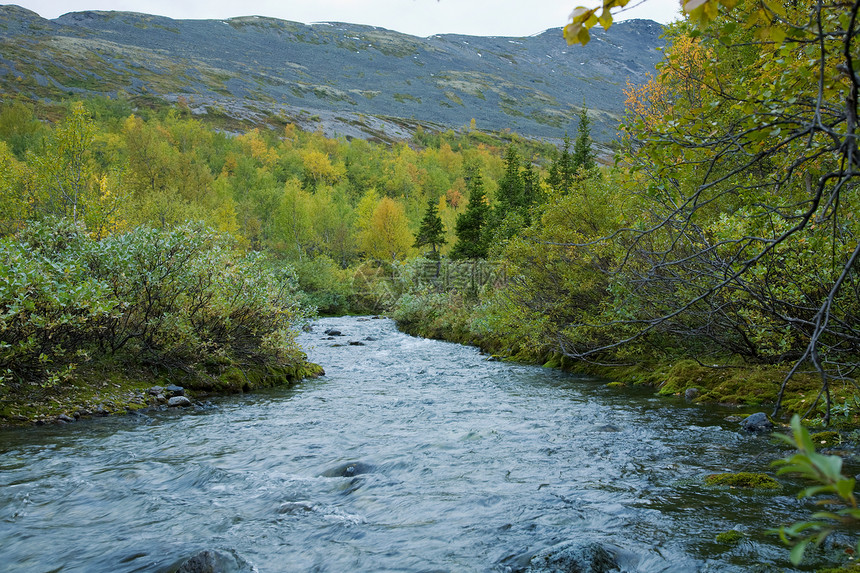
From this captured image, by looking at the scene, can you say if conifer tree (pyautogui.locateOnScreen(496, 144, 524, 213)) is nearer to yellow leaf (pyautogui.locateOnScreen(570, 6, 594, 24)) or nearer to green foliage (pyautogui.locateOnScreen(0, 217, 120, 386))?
green foliage (pyautogui.locateOnScreen(0, 217, 120, 386))

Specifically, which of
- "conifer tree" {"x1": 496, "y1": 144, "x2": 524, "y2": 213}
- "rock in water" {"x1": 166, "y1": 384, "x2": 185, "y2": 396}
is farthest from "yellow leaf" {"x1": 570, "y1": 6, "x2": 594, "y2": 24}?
"conifer tree" {"x1": 496, "y1": 144, "x2": 524, "y2": 213}

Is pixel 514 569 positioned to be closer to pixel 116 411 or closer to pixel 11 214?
pixel 116 411

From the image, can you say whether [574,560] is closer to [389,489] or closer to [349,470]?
[389,489]

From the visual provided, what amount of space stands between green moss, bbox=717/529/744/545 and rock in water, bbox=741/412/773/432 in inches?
177

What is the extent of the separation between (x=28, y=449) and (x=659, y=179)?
32.2 ft

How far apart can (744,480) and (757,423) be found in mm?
3044

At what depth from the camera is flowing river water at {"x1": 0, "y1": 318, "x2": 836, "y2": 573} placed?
5.26 m

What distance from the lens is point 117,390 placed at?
39.6 feet

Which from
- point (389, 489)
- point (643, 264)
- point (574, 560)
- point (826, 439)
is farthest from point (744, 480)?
point (643, 264)

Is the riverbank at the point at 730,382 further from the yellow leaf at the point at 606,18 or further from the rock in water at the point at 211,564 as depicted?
the rock in water at the point at 211,564

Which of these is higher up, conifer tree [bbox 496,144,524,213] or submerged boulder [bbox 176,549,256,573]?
conifer tree [bbox 496,144,524,213]

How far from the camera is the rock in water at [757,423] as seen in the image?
355 inches

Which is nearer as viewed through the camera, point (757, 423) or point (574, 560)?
point (574, 560)

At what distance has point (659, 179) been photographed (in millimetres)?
5961
